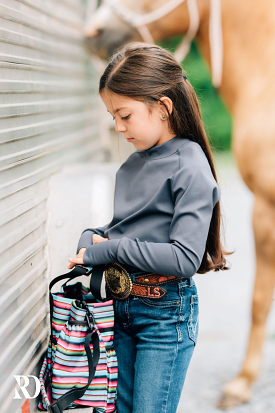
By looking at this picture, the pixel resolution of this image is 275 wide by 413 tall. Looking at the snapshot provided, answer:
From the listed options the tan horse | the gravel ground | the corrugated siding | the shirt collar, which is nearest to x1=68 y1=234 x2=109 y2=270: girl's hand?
the corrugated siding

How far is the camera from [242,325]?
353cm

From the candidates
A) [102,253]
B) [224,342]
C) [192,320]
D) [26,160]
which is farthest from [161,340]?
[224,342]

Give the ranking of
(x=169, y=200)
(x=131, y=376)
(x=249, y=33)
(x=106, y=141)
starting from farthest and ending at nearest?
(x=106, y=141) < (x=249, y=33) < (x=131, y=376) < (x=169, y=200)

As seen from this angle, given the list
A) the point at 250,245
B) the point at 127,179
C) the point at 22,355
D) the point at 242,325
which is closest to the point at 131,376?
the point at 22,355

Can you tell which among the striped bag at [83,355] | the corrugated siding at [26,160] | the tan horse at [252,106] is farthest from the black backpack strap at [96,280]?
the tan horse at [252,106]

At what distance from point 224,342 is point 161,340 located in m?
2.01

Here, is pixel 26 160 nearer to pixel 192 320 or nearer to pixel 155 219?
pixel 155 219

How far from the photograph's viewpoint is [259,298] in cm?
247

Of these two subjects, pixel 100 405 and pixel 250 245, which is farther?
pixel 250 245

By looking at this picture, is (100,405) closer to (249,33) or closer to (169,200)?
(169,200)

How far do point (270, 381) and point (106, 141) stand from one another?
235 cm

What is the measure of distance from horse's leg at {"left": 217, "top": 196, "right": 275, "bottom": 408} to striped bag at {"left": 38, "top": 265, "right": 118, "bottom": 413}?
1.15 metres

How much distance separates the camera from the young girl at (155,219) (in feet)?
4.29

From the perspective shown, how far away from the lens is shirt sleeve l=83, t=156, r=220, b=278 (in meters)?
1.27
